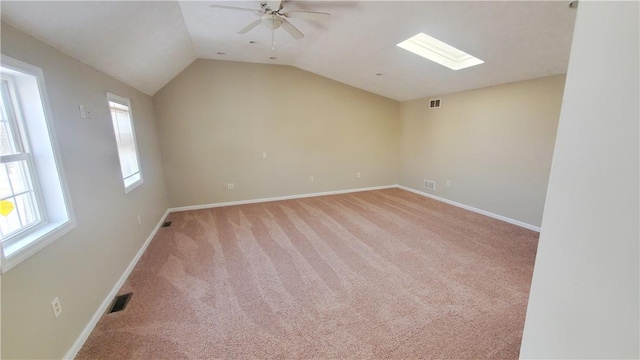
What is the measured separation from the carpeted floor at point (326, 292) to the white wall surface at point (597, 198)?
131 cm

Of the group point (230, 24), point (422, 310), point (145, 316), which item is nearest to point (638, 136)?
point (422, 310)

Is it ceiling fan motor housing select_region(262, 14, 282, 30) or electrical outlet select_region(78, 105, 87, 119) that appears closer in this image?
electrical outlet select_region(78, 105, 87, 119)

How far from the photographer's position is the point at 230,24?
305 cm

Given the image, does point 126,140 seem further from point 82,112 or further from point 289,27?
point 289,27

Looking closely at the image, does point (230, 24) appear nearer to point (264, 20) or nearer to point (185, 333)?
point (264, 20)

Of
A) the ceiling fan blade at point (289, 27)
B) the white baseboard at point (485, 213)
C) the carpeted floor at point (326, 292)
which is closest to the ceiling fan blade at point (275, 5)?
the ceiling fan blade at point (289, 27)

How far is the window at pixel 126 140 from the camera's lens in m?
2.91

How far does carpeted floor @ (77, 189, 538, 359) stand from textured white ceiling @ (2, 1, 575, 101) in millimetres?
2174

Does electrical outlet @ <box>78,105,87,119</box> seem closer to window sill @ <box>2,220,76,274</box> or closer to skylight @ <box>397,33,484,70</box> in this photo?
window sill @ <box>2,220,76,274</box>

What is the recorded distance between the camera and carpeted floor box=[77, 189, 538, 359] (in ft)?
5.93

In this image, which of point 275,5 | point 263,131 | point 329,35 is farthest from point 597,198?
point 263,131

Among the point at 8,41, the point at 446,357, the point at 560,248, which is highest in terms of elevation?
the point at 8,41

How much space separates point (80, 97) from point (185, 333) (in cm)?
216

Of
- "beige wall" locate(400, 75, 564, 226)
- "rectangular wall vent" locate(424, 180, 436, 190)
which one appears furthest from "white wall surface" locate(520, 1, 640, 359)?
"rectangular wall vent" locate(424, 180, 436, 190)
